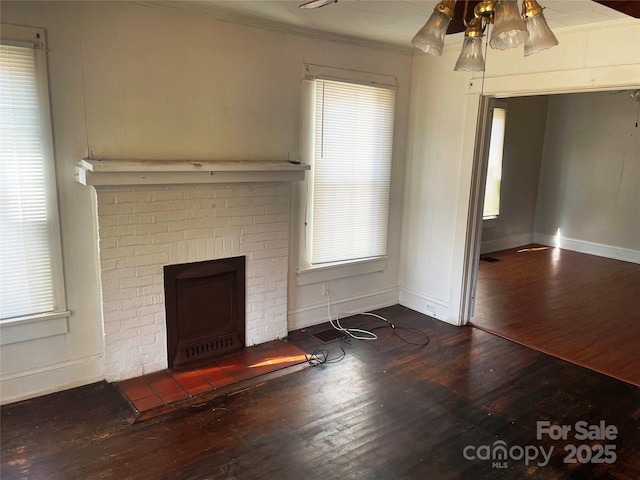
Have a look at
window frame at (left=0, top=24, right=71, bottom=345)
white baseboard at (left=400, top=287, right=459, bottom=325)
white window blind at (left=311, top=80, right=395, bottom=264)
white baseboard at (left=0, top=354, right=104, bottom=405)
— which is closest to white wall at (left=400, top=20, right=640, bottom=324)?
white baseboard at (left=400, top=287, right=459, bottom=325)

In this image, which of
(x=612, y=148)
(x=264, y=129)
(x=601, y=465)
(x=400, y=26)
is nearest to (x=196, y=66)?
(x=264, y=129)

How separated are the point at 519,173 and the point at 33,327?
6557 mm

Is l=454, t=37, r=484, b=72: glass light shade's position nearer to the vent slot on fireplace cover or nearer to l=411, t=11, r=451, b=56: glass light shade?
l=411, t=11, r=451, b=56: glass light shade

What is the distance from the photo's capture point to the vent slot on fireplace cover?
3.34 m

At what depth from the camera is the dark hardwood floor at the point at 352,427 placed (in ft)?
7.93

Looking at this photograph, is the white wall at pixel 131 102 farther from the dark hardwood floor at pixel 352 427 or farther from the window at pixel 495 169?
the window at pixel 495 169

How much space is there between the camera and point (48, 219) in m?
2.87

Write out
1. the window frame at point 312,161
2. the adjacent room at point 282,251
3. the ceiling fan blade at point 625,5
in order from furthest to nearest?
1. the window frame at point 312,161
2. the adjacent room at point 282,251
3. the ceiling fan blade at point 625,5

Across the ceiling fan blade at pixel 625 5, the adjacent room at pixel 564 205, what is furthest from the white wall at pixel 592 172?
the ceiling fan blade at pixel 625 5

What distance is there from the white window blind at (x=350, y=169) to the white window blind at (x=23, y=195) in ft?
6.36

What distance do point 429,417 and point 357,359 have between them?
85 cm

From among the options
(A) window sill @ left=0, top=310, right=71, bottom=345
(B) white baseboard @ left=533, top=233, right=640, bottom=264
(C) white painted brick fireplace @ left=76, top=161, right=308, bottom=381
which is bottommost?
(B) white baseboard @ left=533, top=233, right=640, bottom=264

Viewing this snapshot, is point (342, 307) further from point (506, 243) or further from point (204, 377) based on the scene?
point (506, 243)

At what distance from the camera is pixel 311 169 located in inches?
153
